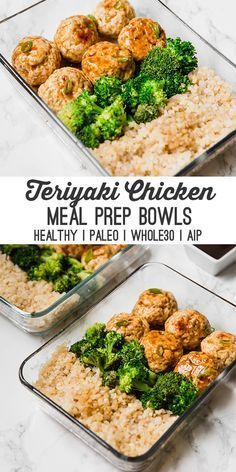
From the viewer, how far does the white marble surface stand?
11.2 feet

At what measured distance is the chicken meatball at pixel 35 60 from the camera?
167 inches

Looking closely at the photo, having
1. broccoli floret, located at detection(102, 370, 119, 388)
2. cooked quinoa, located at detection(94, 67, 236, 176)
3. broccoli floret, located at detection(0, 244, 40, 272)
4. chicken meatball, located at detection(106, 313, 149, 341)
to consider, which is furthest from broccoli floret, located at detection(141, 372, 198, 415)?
cooked quinoa, located at detection(94, 67, 236, 176)

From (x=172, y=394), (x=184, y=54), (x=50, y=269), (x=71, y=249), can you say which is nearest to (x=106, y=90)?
(x=184, y=54)

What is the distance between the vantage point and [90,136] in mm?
3986

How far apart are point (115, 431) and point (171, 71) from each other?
182cm

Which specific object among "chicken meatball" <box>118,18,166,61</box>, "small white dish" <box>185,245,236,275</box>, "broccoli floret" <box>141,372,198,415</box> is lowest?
"small white dish" <box>185,245,236,275</box>

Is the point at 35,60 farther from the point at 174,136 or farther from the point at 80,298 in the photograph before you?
the point at 80,298

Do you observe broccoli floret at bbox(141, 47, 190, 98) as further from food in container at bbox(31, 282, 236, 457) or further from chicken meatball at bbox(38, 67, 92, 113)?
food in container at bbox(31, 282, 236, 457)

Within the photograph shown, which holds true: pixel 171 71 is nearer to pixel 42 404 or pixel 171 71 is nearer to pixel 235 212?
pixel 235 212

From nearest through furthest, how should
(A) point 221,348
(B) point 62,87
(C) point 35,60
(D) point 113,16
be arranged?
(A) point 221,348, (B) point 62,87, (C) point 35,60, (D) point 113,16

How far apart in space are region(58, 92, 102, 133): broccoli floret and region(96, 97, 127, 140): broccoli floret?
1.9 inches

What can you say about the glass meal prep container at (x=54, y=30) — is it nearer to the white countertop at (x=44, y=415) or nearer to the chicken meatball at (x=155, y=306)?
the white countertop at (x=44, y=415)

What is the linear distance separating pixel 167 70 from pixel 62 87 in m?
0.53

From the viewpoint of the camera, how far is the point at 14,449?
137 inches
